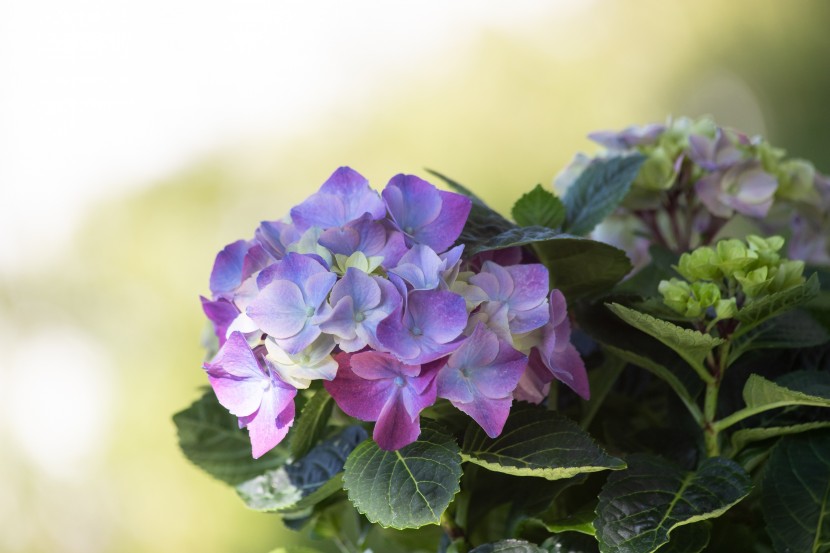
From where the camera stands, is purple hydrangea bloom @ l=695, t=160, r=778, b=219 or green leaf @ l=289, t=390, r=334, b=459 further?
purple hydrangea bloom @ l=695, t=160, r=778, b=219

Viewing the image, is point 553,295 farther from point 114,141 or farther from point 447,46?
point 447,46

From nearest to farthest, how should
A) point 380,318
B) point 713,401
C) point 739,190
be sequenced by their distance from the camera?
1. point 380,318
2. point 713,401
3. point 739,190

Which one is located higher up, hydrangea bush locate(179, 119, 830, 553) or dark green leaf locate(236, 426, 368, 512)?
hydrangea bush locate(179, 119, 830, 553)

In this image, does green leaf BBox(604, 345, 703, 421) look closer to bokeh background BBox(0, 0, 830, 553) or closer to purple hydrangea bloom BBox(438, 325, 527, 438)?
purple hydrangea bloom BBox(438, 325, 527, 438)

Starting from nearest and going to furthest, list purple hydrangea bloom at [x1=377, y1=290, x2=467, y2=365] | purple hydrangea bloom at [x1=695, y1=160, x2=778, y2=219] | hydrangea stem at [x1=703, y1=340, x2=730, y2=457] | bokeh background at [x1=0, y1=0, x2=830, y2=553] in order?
purple hydrangea bloom at [x1=377, y1=290, x2=467, y2=365]
hydrangea stem at [x1=703, y1=340, x2=730, y2=457]
purple hydrangea bloom at [x1=695, y1=160, x2=778, y2=219]
bokeh background at [x1=0, y1=0, x2=830, y2=553]

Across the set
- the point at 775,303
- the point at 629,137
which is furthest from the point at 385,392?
the point at 629,137

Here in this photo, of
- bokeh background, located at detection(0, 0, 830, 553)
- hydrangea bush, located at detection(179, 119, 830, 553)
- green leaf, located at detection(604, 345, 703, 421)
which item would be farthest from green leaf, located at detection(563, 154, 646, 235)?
bokeh background, located at detection(0, 0, 830, 553)

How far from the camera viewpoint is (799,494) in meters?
0.50

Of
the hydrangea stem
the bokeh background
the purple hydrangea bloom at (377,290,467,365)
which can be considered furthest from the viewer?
the bokeh background

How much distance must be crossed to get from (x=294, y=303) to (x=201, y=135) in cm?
208

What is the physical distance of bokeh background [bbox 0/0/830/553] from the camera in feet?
6.98

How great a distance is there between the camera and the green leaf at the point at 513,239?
19.0 inches

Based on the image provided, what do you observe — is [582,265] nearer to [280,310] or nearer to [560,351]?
[560,351]

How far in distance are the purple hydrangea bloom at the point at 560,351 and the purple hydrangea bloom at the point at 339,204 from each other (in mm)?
106
